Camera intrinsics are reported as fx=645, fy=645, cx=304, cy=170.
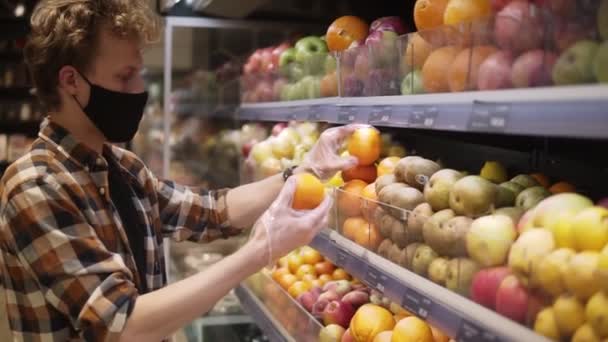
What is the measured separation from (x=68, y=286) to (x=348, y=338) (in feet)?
2.71

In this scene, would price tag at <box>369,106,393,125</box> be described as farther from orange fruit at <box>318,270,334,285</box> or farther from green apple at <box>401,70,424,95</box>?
orange fruit at <box>318,270,334,285</box>

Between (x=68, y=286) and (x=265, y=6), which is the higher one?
(x=265, y=6)

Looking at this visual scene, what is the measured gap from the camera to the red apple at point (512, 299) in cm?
112

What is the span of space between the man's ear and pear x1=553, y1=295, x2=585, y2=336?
4.47 feet

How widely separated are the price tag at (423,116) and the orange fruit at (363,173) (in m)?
0.60

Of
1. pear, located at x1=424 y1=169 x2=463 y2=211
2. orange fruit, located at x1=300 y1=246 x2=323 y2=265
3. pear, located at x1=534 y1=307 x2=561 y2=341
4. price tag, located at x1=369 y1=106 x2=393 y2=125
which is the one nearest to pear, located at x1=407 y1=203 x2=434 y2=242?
pear, located at x1=424 y1=169 x2=463 y2=211

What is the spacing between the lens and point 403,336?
167 centimetres

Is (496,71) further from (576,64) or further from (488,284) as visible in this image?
A: (488,284)

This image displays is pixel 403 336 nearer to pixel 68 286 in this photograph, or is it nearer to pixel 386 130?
pixel 68 286

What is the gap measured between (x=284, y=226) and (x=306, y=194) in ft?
0.49

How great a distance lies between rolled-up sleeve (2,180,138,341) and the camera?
154cm

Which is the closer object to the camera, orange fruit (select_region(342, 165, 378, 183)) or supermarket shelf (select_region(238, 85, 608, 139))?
supermarket shelf (select_region(238, 85, 608, 139))

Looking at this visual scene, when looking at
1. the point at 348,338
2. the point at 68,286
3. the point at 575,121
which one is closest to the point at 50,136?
the point at 68,286

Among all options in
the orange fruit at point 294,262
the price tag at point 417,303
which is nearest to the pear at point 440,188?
the price tag at point 417,303
